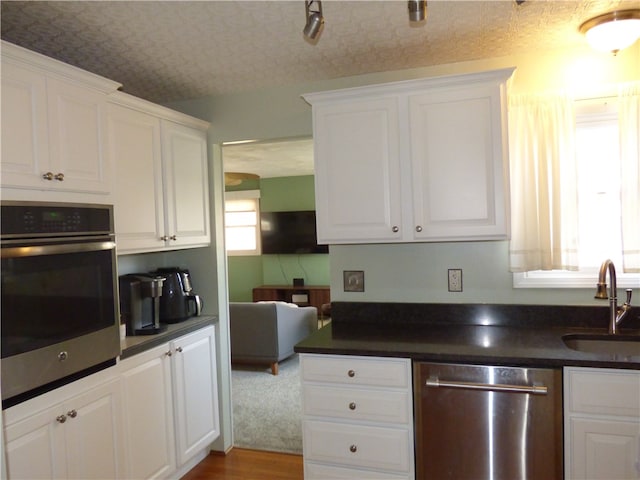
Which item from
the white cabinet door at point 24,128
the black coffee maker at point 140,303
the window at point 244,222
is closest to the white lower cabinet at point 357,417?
the black coffee maker at point 140,303

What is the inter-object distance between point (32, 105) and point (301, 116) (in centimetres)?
148

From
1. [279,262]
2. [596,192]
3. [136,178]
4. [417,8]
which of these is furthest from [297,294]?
[417,8]

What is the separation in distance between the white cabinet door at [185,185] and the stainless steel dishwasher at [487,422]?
156 centimetres

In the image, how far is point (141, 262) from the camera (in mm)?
2883

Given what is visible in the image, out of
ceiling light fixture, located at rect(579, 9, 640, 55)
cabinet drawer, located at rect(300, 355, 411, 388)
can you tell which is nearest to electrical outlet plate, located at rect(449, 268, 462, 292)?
cabinet drawer, located at rect(300, 355, 411, 388)

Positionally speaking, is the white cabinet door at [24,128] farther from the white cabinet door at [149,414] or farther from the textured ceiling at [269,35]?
the white cabinet door at [149,414]

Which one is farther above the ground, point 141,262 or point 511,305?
point 141,262

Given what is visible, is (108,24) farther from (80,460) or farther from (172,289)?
(80,460)

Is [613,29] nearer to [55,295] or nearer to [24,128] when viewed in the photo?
[24,128]

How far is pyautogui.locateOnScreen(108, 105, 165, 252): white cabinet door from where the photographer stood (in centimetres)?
218

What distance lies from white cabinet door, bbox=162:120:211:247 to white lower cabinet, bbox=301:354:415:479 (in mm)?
1115

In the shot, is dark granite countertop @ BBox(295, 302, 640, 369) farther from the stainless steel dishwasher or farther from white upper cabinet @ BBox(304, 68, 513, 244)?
white upper cabinet @ BBox(304, 68, 513, 244)

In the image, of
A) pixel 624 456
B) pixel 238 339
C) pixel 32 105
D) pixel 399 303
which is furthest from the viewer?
pixel 238 339

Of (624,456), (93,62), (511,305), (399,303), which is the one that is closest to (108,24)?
(93,62)
